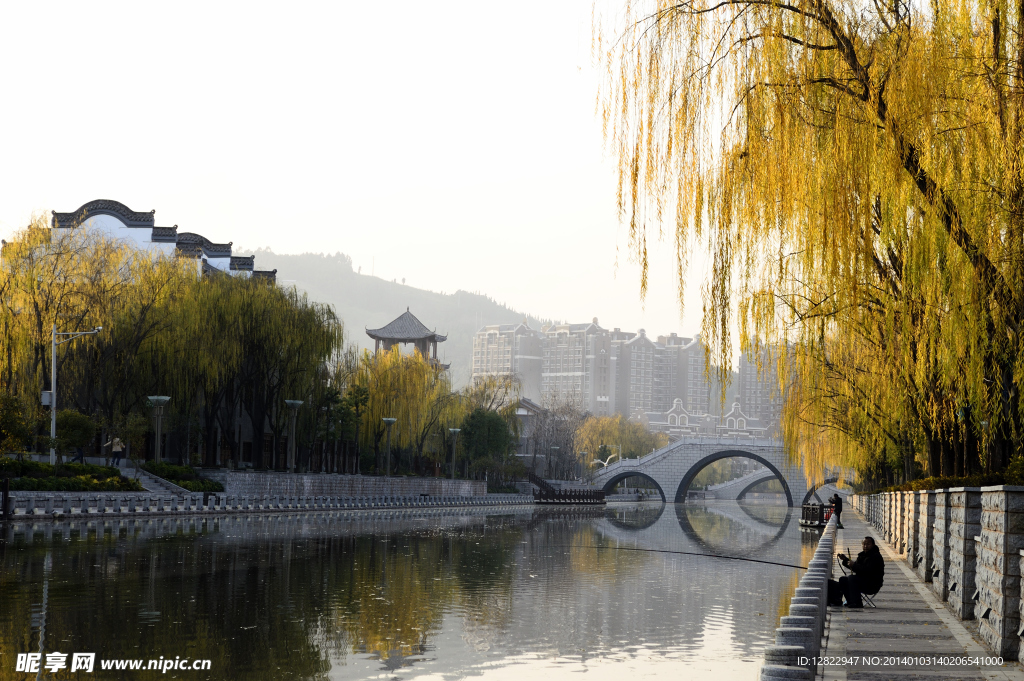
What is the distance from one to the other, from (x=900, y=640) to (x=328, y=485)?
38074 millimetres

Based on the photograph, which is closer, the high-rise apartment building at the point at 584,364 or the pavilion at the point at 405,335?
the pavilion at the point at 405,335

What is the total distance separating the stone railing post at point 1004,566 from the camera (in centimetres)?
748

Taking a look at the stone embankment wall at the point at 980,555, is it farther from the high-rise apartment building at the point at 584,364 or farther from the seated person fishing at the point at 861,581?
the high-rise apartment building at the point at 584,364

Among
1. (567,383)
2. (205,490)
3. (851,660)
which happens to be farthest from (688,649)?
(567,383)

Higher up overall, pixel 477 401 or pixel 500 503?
pixel 477 401

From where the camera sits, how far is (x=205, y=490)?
3581 centimetres

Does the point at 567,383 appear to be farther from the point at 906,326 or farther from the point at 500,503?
the point at 906,326

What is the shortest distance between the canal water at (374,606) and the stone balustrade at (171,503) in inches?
112

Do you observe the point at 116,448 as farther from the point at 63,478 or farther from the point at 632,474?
the point at 632,474

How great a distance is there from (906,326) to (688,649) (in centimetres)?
381

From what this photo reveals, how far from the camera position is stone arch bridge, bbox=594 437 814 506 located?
7862 cm

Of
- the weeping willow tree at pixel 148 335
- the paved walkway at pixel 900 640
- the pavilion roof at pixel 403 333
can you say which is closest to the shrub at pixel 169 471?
the weeping willow tree at pixel 148 335

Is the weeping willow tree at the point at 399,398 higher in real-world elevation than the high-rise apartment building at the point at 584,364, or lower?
lower

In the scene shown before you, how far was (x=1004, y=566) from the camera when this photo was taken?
7.63 m
